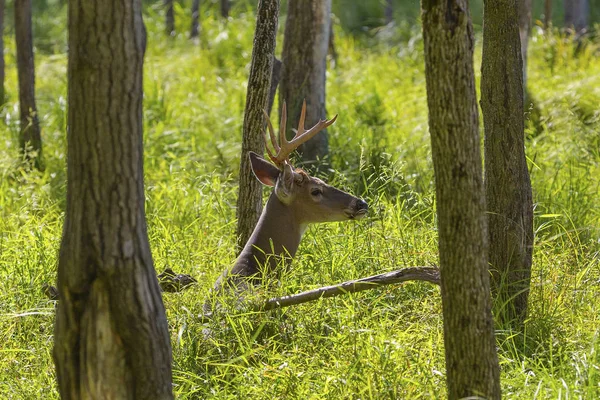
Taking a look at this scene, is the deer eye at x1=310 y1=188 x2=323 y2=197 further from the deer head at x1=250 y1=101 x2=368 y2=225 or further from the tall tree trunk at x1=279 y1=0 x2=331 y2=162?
the tall tree trunk at x1=279 y1=0 x2=331 y2=162

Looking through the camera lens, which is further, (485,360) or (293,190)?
(293,190)

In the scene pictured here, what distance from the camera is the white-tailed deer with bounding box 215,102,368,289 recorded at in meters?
5.16

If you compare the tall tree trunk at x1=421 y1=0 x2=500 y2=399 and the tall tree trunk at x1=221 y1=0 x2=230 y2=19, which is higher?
the tall tree trunk at x1=221 y1=0 x2=230 y2=19

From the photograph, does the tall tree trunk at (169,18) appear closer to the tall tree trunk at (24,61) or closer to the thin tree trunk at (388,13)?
the thin tree trunk at (388,13)

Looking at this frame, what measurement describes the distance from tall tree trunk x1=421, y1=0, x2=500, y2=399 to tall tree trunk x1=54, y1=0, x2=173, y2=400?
3.31 ft

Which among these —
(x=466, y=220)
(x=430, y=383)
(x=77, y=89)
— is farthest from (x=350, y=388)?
(x=77, y=89)

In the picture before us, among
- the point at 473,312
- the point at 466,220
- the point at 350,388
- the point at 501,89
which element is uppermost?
the point at 501,89

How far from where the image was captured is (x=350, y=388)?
3592 mm

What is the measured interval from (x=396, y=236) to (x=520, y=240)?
969 mm

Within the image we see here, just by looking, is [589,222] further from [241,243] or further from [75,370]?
[75,370]

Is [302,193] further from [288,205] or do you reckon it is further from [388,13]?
[388,13]

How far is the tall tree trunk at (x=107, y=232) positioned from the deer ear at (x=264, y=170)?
2258mm

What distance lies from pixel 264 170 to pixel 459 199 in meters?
2.47

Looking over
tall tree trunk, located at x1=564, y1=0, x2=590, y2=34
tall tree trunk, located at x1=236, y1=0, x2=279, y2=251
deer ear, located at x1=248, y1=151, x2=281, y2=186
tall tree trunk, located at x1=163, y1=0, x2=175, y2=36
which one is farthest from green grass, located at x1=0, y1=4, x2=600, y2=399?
tall tree trunk, located at x1=163, y1=0, x2=175, y2=36
